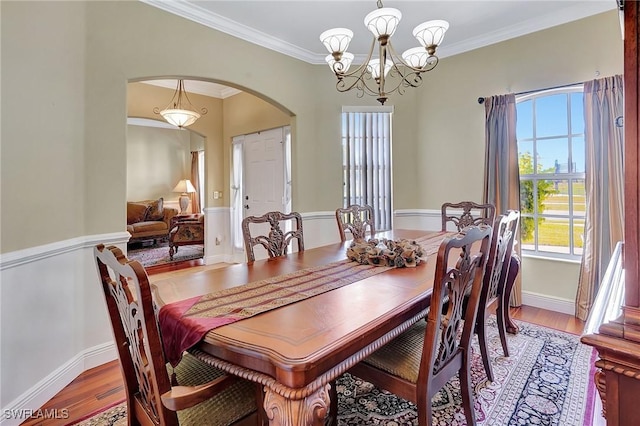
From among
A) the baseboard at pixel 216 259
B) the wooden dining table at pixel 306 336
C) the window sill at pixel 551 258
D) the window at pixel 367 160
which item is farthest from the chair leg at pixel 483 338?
the baseboard at pixel 216 259

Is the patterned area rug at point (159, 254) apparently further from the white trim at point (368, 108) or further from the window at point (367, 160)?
the white trim at point (368, 108)

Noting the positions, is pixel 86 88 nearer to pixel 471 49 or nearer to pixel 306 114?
pixel 306 114

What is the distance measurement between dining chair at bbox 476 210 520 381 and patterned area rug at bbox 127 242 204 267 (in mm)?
4900

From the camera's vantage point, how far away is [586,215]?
2941mm

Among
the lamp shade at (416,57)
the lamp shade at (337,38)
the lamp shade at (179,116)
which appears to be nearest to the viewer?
the lamp shade at (337,38)

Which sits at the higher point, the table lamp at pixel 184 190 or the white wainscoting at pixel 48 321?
the table lamp at pixel 184 190

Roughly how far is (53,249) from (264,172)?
3193mm

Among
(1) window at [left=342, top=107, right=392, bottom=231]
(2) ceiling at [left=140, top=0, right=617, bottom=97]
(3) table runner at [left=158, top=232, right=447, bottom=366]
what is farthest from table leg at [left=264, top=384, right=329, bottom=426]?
(1) window at [left=342, top=107, right=392, bottom=231]

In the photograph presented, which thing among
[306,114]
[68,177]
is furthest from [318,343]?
[306,114]

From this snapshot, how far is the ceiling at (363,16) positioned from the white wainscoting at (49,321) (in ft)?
6.93

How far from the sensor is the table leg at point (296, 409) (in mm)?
848

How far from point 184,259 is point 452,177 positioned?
450 centimetres

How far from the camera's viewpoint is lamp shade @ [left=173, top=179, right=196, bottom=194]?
8.38 m

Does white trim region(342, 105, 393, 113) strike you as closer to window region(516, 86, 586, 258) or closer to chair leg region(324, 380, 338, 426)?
window region(516, 86, 586, 258)
